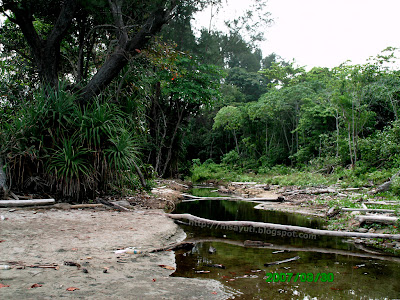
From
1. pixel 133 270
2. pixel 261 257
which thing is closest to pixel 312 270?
pixel 261 257

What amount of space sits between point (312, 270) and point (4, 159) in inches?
263

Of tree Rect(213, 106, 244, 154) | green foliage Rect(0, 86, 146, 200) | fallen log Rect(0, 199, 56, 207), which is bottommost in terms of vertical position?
fallen log Rect(0, 199, 56, 207)

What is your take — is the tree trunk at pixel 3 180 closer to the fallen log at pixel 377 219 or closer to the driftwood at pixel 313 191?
the fallen log at pixel 377 219

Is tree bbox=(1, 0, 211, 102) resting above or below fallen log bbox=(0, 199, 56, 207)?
above

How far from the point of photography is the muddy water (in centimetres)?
332

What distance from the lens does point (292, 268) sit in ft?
13.2

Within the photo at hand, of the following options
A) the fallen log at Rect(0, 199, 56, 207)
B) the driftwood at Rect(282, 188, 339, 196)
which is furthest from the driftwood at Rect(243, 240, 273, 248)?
the driftwood at Rect(282, 188, 339, 196)

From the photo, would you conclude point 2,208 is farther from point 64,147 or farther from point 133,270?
point 133,270

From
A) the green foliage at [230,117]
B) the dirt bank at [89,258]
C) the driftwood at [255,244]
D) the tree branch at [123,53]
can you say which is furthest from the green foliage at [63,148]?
the green foliage at [230,117]

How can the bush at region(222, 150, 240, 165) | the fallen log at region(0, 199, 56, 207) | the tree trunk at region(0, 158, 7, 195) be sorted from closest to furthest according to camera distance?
the fallen log at region(0, 199, 56, 207) < the tree trunk at region(0, 158, 7, 195) < the bush at region(222, 150, 240, 165)

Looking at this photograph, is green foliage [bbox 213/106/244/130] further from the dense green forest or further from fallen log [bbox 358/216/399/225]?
fallen log [bbox 358/216/399/225]

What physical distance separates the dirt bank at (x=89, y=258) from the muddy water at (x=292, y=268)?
36 centimetres

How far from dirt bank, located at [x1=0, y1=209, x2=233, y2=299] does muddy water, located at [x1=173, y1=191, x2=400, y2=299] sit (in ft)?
1.19

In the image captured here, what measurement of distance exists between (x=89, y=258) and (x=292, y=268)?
2.65 m
